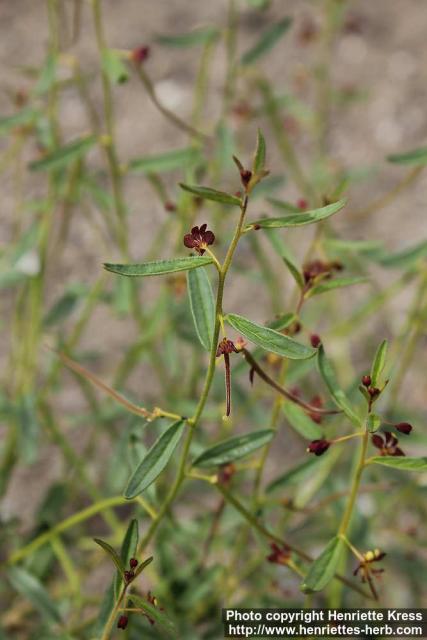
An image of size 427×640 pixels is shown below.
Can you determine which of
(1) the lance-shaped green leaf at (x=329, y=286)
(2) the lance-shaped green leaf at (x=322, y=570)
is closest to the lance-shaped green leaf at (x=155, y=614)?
(2) the lance-shaped green leaf at (x=322, y=570)

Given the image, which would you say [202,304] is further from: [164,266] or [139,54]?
[139,54]

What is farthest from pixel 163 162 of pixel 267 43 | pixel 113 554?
pixel 113 554

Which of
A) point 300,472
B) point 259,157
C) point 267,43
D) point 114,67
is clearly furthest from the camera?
point 267,43

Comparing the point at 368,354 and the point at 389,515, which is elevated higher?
the point at 368,354

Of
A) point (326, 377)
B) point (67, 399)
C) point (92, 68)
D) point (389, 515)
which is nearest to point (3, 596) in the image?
point (67, 399)

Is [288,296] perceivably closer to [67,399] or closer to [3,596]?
[67,399]

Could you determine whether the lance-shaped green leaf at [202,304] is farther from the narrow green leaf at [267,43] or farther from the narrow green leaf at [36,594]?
the narrow green leaf at [267,43]
